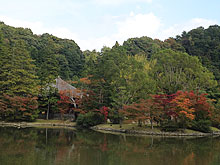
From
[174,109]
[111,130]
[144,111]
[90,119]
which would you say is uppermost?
[174,109]

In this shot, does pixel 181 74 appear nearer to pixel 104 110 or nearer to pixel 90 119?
pixel 104 110

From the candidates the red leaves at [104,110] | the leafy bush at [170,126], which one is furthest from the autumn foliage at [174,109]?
the red leaves at [104,110]

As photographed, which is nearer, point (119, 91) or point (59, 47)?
point (119, 91)

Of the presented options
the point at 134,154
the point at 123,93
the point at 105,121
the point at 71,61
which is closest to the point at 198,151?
the point at 134,154

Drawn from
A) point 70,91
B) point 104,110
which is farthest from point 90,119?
point 70,91

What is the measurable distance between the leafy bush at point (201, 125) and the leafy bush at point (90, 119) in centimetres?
872

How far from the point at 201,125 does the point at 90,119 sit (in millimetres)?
10341

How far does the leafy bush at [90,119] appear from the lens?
2566 cm

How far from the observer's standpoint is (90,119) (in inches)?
1016

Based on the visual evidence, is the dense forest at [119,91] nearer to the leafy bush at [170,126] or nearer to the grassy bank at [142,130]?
Answer: the leafy bush at [170,126]

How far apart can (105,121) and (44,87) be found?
853 cm

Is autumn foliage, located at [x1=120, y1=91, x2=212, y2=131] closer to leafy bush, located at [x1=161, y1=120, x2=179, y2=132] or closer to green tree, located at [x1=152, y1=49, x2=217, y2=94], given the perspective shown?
leafy bush, located at [x1=161, y1=120, x2=179, y2=132]

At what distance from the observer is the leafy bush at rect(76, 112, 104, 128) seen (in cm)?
2566

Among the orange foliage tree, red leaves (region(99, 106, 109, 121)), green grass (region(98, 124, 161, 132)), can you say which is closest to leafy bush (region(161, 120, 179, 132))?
green grass (region(98, 124, 161, 132))
